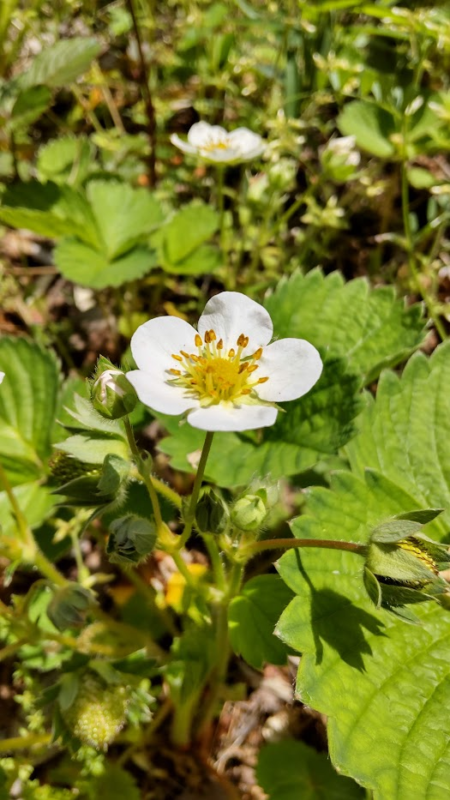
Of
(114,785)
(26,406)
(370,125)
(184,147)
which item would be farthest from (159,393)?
(370,125)

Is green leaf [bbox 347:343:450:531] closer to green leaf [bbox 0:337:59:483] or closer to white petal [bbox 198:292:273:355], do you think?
white petal [bbox 198:292:273:355]

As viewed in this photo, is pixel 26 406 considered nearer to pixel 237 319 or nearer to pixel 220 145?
pixel 237 319

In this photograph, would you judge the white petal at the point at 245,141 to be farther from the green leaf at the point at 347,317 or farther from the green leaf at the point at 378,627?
the green leaf at the point at 378,627

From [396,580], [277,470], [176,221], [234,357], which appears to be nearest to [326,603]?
[396,580]

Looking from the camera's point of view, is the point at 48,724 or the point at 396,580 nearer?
the point at 396,580

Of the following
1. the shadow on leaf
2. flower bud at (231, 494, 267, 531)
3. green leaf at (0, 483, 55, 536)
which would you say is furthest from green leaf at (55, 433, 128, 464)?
green leaf at (0, 483, 55, 536)

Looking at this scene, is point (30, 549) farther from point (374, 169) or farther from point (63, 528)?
point (374, 169)
